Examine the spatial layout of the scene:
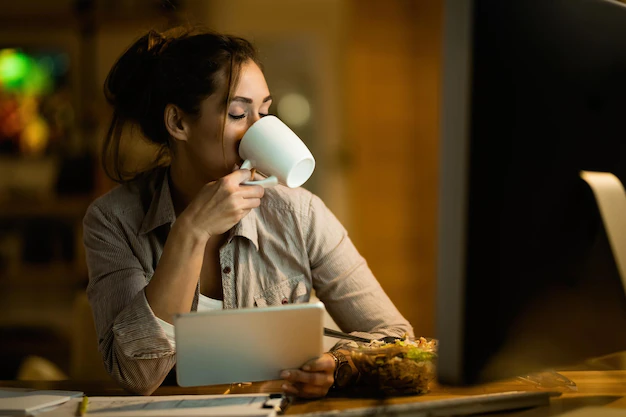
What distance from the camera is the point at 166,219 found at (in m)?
1.28

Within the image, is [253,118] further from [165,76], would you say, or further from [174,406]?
[174,406]

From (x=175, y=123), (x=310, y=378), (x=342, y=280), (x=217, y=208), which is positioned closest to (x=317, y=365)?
(x=310, y=378)

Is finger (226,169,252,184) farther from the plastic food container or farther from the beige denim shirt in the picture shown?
the plastic food container

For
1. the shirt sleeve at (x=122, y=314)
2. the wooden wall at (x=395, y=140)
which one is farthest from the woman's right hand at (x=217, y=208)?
the wooden wall at (x=395, y=140)

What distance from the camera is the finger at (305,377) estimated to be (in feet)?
2.72

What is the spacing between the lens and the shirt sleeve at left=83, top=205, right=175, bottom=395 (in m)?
0.98

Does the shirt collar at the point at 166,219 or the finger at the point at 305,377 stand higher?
the shirt collar at the point at 166,219

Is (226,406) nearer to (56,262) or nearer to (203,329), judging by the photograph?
(203,329)

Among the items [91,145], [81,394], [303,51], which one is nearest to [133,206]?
[81,394]

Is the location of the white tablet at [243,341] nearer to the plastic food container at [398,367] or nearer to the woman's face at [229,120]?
the plastic food container at [398,367]

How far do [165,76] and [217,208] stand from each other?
0.41m

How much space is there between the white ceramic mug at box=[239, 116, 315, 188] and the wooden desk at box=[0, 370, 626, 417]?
0.36 m

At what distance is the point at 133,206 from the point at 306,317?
66 cm

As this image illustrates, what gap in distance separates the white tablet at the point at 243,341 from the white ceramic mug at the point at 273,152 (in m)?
0.36
